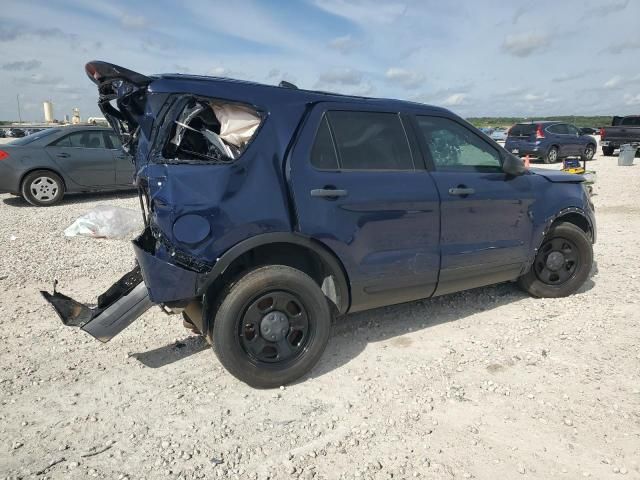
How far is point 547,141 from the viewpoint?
1828cm

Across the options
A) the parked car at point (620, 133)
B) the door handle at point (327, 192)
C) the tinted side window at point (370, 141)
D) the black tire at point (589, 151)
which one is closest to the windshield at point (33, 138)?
the tinted side window at point (370, 141)

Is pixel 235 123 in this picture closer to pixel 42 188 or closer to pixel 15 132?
pixel 42 188

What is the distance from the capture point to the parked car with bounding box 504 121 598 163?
60.0 feet

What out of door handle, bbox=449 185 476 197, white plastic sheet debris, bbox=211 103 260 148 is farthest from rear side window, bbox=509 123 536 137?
white plastic sheet debris, bbox=211 103 260 148

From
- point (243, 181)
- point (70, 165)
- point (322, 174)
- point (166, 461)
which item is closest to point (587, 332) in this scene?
point (322, 174)

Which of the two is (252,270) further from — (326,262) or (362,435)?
(362,435)

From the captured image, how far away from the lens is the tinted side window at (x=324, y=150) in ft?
10.6

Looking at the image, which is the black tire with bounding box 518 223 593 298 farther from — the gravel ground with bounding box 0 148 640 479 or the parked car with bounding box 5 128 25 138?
the parked car with bounding box 5 128 25 138

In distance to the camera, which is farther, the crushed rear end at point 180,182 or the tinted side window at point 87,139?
the tinted side window at point 87,139

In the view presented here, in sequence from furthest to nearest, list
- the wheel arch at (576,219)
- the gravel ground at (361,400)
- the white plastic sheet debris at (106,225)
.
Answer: the white plastic sheet debris at (106,225), the wheel arch at (576,219), the gravel ground at (361,400)

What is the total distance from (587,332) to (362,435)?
94.9 inches

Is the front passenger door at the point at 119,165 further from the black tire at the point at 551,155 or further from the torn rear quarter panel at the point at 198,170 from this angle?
the black tire at the point at 551,155

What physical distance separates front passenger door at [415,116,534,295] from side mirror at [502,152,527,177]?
0.06 m

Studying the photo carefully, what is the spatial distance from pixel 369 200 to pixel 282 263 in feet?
2.50
